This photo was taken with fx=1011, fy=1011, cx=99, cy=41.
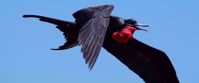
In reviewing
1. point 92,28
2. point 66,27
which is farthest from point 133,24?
point 92,28

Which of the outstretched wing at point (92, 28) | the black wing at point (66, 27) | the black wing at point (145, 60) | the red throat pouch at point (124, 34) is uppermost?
the outstretched wing at point (92, 28)

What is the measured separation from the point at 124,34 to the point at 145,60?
4.87ft

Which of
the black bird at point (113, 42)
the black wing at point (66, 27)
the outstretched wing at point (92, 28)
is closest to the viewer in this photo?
the outstretched wing at point (92, 28)

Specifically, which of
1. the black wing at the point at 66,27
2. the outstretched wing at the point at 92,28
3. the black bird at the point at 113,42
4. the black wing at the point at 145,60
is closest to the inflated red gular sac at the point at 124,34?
the black bird at the point at 113,42

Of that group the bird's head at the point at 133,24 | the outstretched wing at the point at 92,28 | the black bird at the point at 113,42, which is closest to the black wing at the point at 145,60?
the black bird at the point at 113,42

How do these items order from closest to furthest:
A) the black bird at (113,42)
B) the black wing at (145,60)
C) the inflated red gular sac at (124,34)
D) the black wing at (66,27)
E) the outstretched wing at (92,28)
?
the outstretched wing at (92,28), the black bird at (113,42), the black wing at (66,27), the inflated red gular sac at (124,34), the black wing at (145,60)

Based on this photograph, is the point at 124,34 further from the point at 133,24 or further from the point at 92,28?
the point at 92,28

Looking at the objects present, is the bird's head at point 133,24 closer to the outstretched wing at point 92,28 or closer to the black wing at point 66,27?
the black wing at point 66,27

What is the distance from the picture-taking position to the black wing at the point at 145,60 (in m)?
16.8

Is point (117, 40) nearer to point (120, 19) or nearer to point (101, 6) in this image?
point (120, 19)

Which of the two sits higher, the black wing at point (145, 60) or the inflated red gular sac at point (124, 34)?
the inflated red gular sac at point (124, 34)

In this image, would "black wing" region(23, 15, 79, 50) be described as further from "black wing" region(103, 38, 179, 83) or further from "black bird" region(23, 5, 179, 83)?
"black wing" region(103, 38, 179, 83)

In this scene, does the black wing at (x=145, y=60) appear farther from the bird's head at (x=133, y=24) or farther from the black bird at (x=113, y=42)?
the bird's head at (x=133, y=24)

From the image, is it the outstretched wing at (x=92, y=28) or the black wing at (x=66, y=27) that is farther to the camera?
the black wing at (x=66, y=27)
